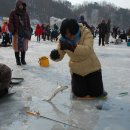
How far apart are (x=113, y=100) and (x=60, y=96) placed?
79cm

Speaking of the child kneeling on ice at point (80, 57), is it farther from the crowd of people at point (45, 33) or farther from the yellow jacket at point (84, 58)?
the crowd of people at point (45, 33)

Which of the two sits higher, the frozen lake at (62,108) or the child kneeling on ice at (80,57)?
the child kneeling on ice at (80,57)

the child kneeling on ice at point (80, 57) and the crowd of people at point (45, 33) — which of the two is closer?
the child kneeling on ice at point (80, 57)

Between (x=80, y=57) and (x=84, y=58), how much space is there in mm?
72

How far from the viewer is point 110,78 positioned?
285 inches

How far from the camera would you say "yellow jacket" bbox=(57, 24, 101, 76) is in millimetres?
5026

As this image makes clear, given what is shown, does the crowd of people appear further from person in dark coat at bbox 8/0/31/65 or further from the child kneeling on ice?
the child kneeling on ice

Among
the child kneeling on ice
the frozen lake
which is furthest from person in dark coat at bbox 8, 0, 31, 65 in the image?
the child kneeling on ice

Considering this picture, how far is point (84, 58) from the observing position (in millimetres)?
5168

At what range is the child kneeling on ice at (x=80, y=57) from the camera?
4879 mm

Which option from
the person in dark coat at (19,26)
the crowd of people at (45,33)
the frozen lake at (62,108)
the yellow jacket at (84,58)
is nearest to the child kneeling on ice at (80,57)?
the yellow jacket at (84,58)

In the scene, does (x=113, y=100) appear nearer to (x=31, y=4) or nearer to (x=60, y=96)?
(x=60, y=96)

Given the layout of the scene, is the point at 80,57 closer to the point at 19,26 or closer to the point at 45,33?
→ the point at 19,26

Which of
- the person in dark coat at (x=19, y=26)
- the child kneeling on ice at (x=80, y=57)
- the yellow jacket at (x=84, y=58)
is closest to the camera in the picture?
the child kneeling on ice at (x=80, y=57)
